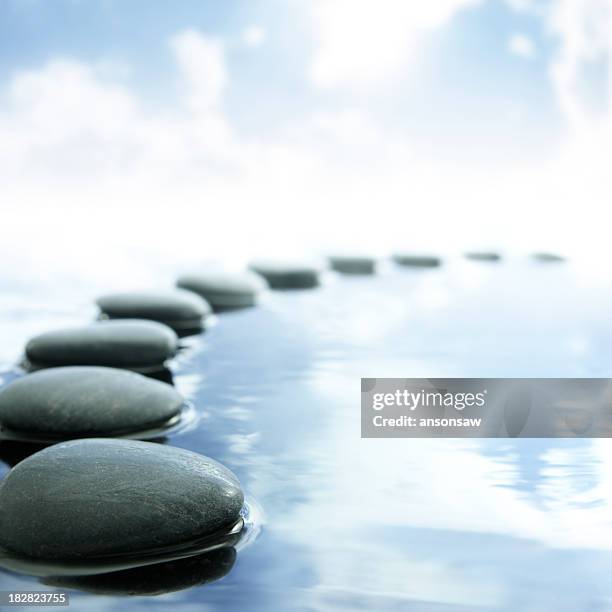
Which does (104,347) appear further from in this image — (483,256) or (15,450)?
(483,256)

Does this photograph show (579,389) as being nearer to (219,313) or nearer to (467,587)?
(467,587)

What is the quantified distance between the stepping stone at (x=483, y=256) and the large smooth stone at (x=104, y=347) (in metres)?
6.67

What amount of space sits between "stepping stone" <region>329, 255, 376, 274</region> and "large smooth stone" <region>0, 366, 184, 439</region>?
5.56m

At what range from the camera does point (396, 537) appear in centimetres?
215

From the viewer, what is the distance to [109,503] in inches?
78.9

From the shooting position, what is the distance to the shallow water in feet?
6.16

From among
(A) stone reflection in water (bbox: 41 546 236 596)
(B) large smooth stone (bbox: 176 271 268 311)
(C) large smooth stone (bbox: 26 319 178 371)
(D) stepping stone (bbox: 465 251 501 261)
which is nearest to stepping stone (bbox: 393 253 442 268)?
(D) stepping stone (bbox: 465 251 501 261)

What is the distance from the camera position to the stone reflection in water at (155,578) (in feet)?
6.12

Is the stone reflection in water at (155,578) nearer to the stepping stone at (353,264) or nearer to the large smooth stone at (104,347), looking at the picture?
the large smooth stone at (104,347)

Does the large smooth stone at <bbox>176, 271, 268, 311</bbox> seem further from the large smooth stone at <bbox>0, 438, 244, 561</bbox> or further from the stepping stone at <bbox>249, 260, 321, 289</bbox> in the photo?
the large smooth stone at <bbox>0, 438, 244, 561</bbox>

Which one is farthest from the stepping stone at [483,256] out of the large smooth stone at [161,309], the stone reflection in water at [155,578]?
the stone reflection in water at [155,578]

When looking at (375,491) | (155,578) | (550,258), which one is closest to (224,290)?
(375,491)

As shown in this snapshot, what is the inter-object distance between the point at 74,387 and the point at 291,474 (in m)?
0.84

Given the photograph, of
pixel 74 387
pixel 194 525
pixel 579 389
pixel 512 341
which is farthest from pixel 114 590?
pixel 512 341
